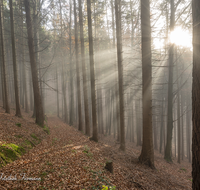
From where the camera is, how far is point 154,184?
5.79 meters

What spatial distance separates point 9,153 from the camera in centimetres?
563

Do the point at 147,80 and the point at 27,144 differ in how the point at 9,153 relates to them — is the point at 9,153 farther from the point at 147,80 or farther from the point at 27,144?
the point at 147,80

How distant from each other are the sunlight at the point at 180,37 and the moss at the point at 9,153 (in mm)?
12633

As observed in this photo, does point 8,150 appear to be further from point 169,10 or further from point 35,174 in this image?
point 169,10

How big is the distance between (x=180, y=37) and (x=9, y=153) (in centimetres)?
1331

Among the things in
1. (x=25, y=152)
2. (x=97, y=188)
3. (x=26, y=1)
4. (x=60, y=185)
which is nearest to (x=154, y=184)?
(x=97, y=188)

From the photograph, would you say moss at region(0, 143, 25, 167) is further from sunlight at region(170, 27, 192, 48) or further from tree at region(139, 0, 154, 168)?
sunlight at region(170, 27, 192, 48)

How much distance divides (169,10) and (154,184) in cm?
1269

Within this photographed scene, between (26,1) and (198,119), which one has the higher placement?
(26,1)

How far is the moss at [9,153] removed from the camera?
514cm

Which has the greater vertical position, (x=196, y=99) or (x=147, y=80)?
(x=147, y=80)

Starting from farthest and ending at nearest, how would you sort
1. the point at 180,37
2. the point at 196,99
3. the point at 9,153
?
the point at 180,37
the point at 9,153
the point at 196,99

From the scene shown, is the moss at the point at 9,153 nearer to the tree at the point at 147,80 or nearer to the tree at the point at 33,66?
the tree at the point at 33,66

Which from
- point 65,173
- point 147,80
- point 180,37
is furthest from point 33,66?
point 180,37
